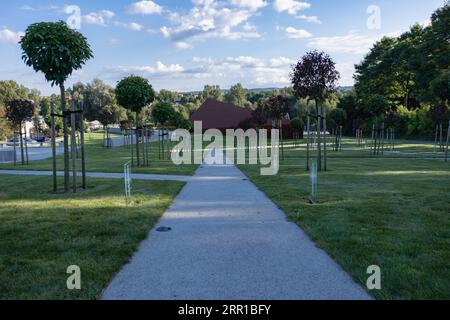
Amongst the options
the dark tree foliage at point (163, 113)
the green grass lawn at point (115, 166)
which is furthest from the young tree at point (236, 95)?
the green grass lawn at point (115, 166)

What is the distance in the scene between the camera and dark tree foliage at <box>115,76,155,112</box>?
55.8 feet

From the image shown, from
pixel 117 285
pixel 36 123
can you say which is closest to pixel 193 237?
pixel 117 285

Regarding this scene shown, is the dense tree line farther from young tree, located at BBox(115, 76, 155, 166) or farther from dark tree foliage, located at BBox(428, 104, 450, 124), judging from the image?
young tree, located at BBox(115, 76, 155, 166)

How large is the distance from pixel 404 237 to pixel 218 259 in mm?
2941

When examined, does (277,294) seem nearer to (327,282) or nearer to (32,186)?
(327,282)

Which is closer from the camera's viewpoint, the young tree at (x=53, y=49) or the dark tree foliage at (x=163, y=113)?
the young tree at (x=53, y=49)

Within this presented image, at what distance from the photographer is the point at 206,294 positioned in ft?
12.6

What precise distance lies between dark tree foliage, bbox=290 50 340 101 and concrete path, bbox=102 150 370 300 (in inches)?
317

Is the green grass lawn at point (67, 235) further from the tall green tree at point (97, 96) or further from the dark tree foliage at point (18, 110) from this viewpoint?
the tall green tree at point (97, 96)

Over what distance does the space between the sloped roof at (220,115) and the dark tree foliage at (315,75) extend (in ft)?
161

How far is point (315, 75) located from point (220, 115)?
5097 centimetres

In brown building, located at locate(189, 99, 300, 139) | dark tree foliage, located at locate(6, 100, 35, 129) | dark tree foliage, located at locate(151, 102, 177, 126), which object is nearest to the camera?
dark tree foliage, located at locate(6, 100, 35, 129)

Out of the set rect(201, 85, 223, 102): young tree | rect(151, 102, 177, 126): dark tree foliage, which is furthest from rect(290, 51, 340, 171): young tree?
rect(201, 85, 223, 102): young tree

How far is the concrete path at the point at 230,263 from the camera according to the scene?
154 inches
